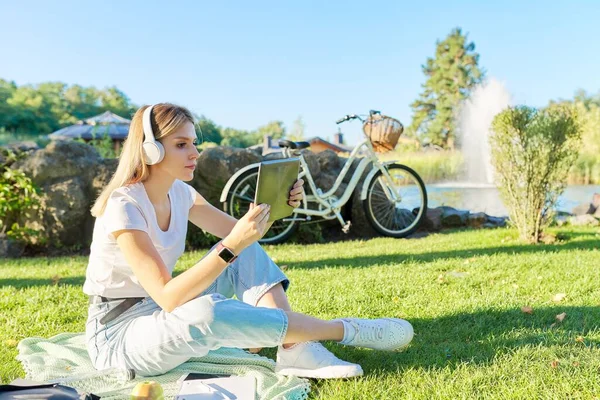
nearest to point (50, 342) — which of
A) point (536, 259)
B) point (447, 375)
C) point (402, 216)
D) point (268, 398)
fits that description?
point (268, 398)

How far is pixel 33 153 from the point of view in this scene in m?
6.45

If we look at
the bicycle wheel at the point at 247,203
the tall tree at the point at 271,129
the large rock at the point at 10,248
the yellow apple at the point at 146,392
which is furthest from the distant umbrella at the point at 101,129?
the tall tree at the point at 271,129

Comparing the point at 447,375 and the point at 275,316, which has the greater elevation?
the point at 275,316

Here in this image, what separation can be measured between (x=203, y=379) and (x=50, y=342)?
38.0 inches

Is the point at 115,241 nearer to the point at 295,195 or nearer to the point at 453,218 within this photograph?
the point at 295,195

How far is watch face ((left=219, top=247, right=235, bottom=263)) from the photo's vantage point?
1857 millimetres

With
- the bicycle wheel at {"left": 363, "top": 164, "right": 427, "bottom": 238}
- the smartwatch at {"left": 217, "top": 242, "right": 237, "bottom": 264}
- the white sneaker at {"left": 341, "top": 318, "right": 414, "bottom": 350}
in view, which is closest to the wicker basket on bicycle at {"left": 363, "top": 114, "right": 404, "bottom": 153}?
the bicycle wheel at {"left": 363, "top": 164, "right": 427, "bottom": 238}

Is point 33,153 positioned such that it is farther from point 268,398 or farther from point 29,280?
point 268,398

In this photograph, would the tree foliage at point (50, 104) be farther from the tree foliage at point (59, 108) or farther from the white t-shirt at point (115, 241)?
the white t-shirt at point (115, 241)

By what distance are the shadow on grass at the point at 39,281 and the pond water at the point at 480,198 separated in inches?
264

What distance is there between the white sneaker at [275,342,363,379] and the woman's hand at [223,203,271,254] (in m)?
0.51

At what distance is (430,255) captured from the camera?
496cm

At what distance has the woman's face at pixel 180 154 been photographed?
2.06m

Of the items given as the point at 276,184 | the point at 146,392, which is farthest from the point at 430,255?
the point at 146,392
